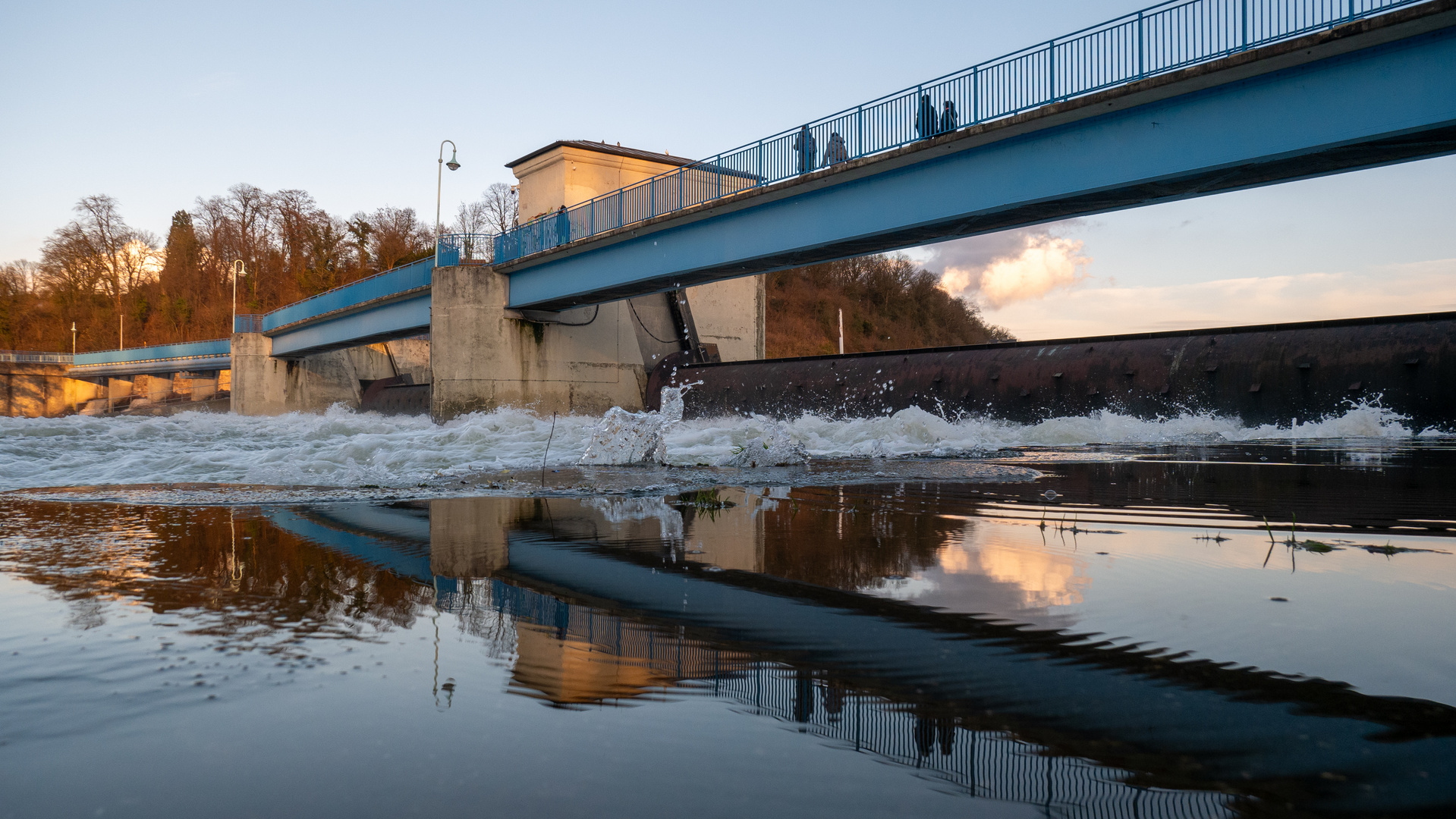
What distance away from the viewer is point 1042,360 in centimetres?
1666

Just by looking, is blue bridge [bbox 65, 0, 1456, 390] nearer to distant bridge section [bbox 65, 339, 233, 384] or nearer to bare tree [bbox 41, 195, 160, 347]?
distant bridge section [bbox 65, 339, 233, 384]

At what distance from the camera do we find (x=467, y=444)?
47.3ft

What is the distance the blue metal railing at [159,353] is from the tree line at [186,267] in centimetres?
1195

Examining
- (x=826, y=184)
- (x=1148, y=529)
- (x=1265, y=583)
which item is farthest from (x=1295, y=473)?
(x=826, y=184)

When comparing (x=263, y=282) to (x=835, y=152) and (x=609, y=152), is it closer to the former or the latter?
(x=609, y=152)

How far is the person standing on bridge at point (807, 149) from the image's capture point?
16938 mm

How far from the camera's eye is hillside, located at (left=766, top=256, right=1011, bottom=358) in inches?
2751

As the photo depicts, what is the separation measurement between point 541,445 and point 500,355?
1285cm

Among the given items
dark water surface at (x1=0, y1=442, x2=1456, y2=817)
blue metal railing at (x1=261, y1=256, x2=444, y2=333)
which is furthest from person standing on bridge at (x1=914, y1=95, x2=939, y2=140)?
blue metal railing at (x1=261, y1=256, x2=444, y2=333)

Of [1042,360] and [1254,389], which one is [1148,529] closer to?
[1254,389]

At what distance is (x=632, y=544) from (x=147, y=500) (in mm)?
4859

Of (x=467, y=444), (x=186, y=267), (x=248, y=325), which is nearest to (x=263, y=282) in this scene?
(x=186, y=267)

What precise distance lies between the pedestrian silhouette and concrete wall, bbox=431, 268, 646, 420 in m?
12.3

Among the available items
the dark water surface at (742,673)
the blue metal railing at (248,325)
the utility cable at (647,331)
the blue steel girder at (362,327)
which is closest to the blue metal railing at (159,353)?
the blue metal railing at (248,325)
